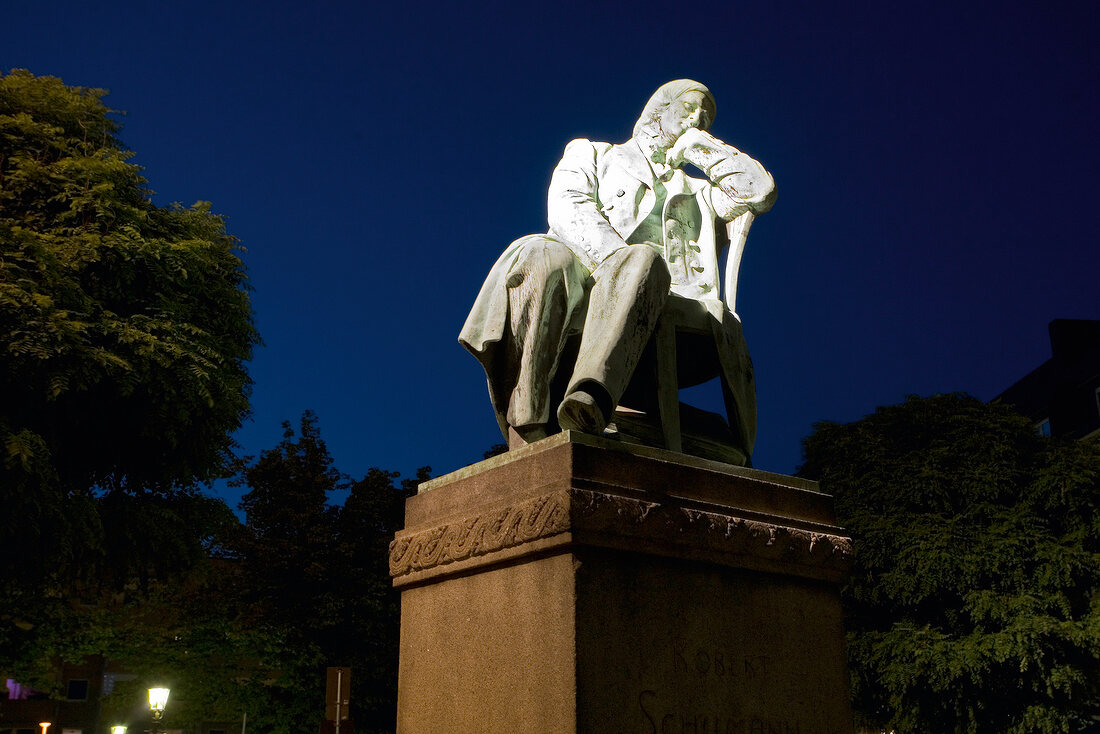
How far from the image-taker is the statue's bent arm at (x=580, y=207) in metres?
5.04

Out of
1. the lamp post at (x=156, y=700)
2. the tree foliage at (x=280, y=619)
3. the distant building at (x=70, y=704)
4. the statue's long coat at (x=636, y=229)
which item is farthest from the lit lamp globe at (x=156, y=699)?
the distant building at (x=70, y=704)

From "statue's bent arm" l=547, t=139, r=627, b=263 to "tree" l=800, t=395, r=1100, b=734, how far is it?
23.5m

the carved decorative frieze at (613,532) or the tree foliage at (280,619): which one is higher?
the tree foliage at (280,619)

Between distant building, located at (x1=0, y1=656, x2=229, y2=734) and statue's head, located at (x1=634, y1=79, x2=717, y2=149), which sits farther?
distant building, located at (x1=0, y1=656, x2=229, y2=734)

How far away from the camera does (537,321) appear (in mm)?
4723

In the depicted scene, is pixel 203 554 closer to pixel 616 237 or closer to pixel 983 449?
pixel 616 237

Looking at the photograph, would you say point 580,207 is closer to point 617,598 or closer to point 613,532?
point 613,532

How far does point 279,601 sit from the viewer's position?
98.9 feet

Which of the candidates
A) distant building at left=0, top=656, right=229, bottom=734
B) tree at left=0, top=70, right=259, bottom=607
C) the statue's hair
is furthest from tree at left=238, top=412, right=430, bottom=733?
the statue's hair

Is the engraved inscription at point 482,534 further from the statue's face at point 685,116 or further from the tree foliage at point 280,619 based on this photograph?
the tree foliage at point 280,619

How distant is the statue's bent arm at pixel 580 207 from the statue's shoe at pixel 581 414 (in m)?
0.85

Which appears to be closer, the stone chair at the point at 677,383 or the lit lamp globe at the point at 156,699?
the stone chair at the point at 677,383

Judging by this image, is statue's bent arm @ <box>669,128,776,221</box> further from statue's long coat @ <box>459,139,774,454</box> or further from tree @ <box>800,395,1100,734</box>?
tree @ <box>800,395,1100,734</box>

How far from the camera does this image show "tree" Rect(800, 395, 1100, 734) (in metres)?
25.9
